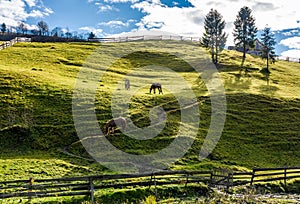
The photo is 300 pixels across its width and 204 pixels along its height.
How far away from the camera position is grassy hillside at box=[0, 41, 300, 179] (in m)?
31.3

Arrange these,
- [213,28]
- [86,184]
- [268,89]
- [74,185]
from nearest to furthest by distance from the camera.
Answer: [74,185] → [86,184] → [268,89] → [213,28]

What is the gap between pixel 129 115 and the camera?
4103 centimetres

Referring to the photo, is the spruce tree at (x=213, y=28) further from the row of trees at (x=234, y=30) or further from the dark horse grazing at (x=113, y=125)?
the dark horse grazing at (x=113, y=125)

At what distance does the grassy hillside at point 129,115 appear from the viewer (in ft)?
103

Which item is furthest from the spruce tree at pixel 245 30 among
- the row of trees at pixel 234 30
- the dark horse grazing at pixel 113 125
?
the dark horse grazing at pixel 113 125

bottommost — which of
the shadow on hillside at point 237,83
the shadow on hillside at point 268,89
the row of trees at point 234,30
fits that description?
the shadow on hillside at point 268,89

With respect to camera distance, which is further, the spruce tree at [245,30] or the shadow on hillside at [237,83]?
the spruce tree at [245,30]

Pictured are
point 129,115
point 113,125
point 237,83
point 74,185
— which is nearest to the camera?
point 74,185

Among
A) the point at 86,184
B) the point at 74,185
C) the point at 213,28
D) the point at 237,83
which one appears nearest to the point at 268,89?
the point at 237,83

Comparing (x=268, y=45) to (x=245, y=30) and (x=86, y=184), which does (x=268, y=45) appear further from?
(x=86, y=184)

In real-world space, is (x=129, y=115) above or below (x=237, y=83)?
below

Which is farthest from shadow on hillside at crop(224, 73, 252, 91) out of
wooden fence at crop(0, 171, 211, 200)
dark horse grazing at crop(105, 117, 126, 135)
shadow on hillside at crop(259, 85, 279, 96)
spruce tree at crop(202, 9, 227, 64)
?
wooden fence at crop(0, 171, 211, 200)

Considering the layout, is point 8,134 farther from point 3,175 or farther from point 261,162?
point 261,162

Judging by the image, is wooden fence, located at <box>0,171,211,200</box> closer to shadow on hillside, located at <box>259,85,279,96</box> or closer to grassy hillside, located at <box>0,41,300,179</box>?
grassy hillside, located at <box>0,41,300,179</box>
